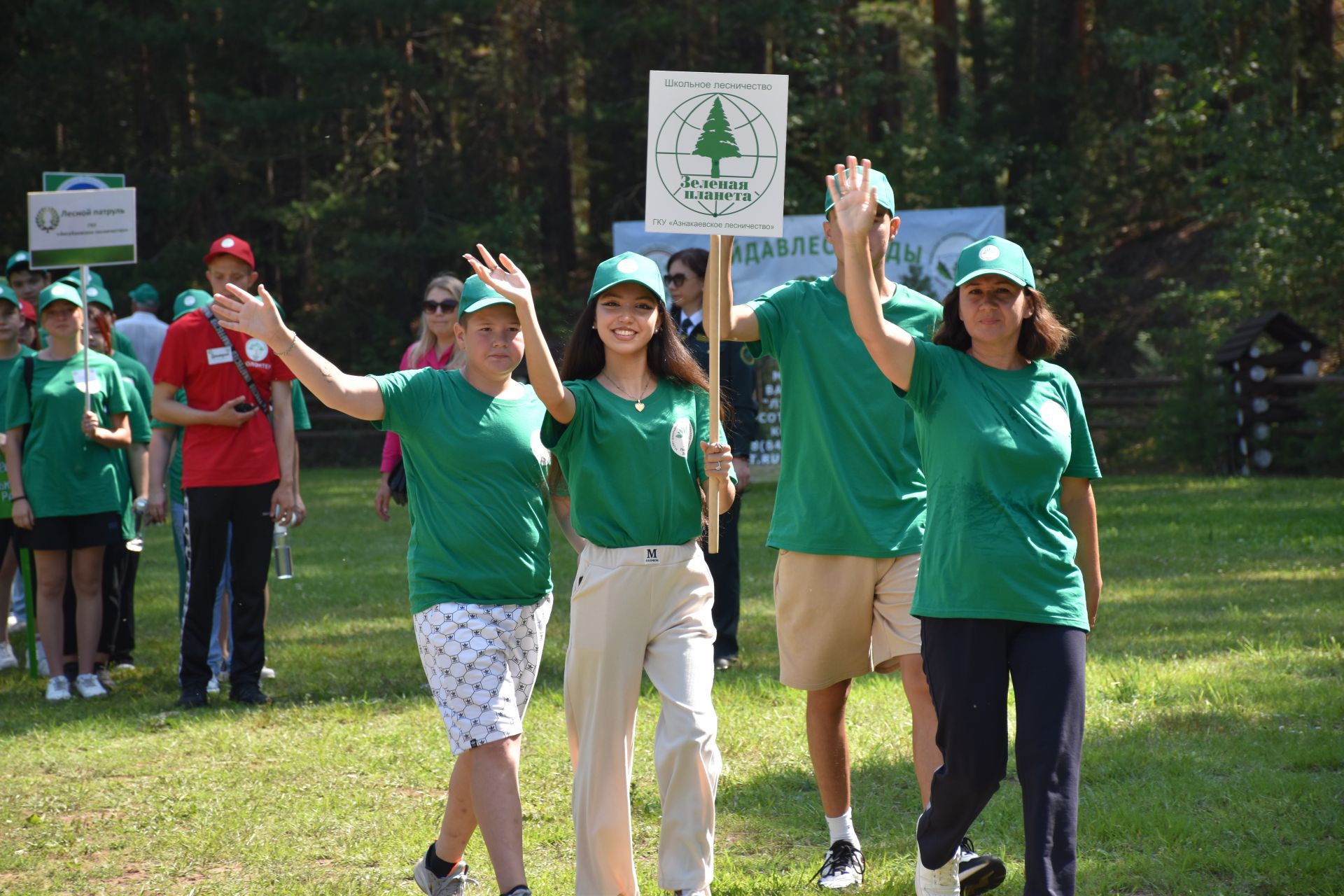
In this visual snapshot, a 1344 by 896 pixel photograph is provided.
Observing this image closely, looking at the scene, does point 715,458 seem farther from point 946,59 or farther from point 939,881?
point 946,59

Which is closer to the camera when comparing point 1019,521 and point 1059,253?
point 1019,521

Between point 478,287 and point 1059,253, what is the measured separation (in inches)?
977

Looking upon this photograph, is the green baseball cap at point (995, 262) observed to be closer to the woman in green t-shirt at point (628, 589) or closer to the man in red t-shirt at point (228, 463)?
the woman in green t-shirt at point (628, 589)

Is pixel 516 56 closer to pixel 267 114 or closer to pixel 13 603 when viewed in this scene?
pixel 267 114

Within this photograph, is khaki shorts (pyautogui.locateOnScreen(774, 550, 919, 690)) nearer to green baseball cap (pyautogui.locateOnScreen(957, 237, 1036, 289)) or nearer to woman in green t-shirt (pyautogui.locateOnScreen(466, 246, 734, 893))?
woman in green t-shirt (pyautogui.locateOnScreen(466, 246, 734, 893))

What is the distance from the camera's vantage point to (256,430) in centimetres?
755

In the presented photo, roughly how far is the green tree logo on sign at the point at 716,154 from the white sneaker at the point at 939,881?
6.78ft

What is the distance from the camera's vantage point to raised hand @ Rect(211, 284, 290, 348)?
160 inches

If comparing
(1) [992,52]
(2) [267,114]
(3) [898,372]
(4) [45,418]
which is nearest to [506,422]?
(3) [898,372]

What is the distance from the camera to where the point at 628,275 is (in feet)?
14.1

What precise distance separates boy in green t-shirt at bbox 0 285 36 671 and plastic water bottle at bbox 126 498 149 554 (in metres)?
0.68

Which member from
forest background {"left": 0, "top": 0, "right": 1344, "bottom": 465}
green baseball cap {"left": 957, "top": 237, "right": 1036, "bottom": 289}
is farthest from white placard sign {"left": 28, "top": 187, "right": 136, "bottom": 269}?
forest background {"left": 0, "top": 0, "right": 1344, "bottom": 465}

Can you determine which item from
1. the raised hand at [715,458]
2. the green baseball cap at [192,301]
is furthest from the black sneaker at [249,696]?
the raised hand at [715,458]

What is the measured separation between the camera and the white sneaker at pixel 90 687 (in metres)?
7.96
